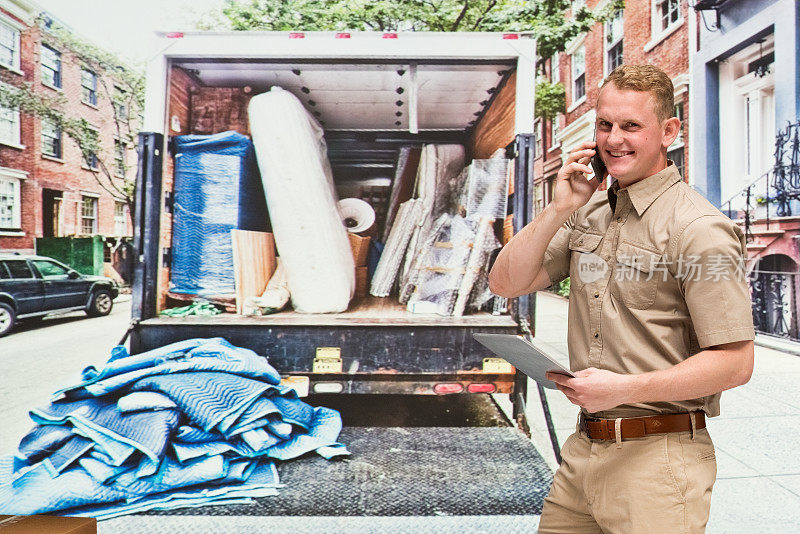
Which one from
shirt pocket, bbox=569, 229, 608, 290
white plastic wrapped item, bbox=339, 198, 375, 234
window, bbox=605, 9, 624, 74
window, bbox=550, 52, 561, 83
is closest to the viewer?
shirt pocket, bbox=569, 229, 608, 290

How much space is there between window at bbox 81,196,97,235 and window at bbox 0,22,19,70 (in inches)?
30.2

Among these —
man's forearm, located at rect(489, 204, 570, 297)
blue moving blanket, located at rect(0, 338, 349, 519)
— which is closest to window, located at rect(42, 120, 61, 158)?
blue moving blanket, located at rect(0, 338, 349, 519)

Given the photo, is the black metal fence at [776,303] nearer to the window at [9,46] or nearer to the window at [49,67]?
the window at [49,67]

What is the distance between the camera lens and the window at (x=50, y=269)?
3.17m

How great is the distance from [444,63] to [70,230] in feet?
7.77

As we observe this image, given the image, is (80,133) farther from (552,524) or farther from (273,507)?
(552,524)

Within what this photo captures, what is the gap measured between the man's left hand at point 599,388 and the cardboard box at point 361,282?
8.70ft

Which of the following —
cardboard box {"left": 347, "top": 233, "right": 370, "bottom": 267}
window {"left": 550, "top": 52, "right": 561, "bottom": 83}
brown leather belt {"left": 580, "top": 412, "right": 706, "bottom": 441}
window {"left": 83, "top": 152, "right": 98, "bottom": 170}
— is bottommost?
brown leather belt {"left": 580, "top": 412, "right": 706, "bottom": 441}

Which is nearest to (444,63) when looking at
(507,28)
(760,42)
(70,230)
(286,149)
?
(286,149)

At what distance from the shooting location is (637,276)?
1245 mm

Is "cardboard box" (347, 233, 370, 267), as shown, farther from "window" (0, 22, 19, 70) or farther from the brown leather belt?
the brown leather belt

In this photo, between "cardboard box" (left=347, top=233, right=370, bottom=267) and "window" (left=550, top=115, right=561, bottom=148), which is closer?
"cardboard box" (left=347, top=233, right=370, bottom=267)

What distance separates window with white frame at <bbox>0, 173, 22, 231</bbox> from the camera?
3.01 m

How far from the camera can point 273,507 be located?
2.58 metres
